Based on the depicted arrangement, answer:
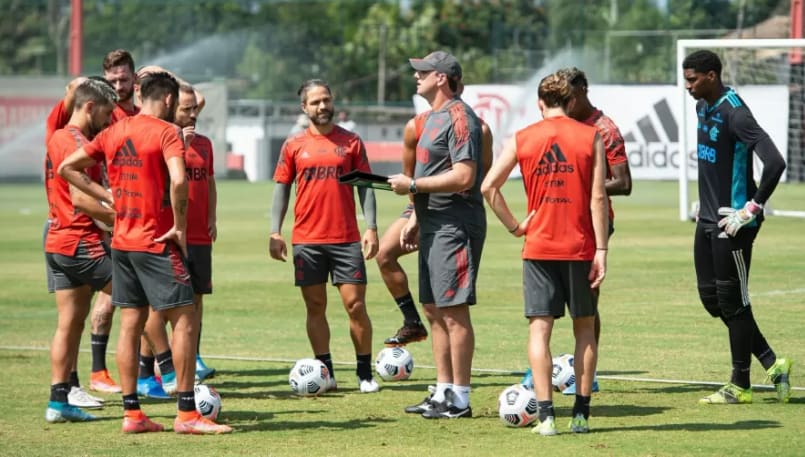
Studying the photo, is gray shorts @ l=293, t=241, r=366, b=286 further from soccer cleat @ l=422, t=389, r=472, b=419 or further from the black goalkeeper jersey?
the black goalkeeper jersey

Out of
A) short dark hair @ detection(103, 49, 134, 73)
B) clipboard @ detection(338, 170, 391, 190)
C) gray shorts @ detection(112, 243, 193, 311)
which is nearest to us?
gray shorts @ detection(112, 243, 193, 311)

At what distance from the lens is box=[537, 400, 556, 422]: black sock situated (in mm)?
8461

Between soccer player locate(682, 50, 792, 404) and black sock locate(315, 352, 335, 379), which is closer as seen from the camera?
soccer player locate(682, 50, 792, 404)

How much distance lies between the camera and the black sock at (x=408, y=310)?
11719mm

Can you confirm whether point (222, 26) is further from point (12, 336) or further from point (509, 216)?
point (509, 216)

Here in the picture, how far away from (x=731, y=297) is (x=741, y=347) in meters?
0.34

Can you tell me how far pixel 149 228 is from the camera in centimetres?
859

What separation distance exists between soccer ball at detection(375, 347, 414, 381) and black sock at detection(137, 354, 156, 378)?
1700mm

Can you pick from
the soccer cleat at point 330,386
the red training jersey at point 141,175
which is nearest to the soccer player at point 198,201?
the soccer cleat at point 330,386

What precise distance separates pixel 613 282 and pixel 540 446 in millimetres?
9045

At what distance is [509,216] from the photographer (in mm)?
8508

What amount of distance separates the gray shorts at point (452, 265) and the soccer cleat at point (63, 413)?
2410 mm

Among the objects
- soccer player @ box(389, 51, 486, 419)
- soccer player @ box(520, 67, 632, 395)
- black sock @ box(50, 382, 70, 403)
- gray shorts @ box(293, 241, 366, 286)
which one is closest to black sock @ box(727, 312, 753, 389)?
soccer player @ box(520, 67, 632, 395)

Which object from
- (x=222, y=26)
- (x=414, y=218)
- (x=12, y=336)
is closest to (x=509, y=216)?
(x=414, y=218)
